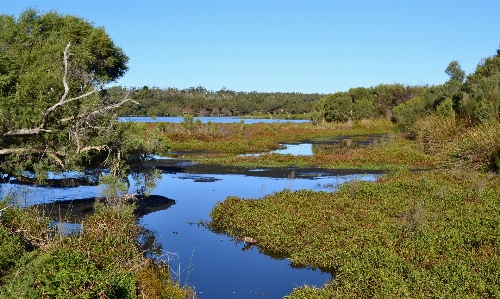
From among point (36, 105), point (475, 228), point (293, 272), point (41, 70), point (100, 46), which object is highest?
point (100, 46)

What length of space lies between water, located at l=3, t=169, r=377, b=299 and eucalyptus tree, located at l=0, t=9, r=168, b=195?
1.85 m

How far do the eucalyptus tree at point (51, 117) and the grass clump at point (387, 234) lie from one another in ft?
14.0

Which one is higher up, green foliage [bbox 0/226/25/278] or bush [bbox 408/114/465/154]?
bush [bbox 408/114/465/154]

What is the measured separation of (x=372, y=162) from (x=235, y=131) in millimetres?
24315

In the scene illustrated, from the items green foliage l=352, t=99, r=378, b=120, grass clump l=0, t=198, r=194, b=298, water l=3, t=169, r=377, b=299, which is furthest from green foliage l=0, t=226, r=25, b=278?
green foliage l=352, t=99, r=378, b=120

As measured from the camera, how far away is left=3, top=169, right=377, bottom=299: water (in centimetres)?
1093

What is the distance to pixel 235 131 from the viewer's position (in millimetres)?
51594

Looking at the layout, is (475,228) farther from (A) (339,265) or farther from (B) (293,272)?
(B) (293,272)

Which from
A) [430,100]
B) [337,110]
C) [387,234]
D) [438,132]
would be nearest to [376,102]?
[337,110]

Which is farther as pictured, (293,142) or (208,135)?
(293,142)

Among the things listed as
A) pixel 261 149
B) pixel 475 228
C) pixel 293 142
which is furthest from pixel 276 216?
pixel 293 142

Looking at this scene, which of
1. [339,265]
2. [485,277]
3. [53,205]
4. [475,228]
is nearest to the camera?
[485,277]

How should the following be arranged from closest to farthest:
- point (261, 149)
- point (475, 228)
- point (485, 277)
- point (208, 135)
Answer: point (485, 277) < point (475, 228) < point (261, 149) < point (208, 135)

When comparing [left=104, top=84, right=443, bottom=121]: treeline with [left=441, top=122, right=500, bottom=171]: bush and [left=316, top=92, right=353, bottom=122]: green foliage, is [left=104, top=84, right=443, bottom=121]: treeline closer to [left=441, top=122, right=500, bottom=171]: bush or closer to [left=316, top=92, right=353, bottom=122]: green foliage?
[left=316, top=92, right=353, bottom=122]: green foliage
